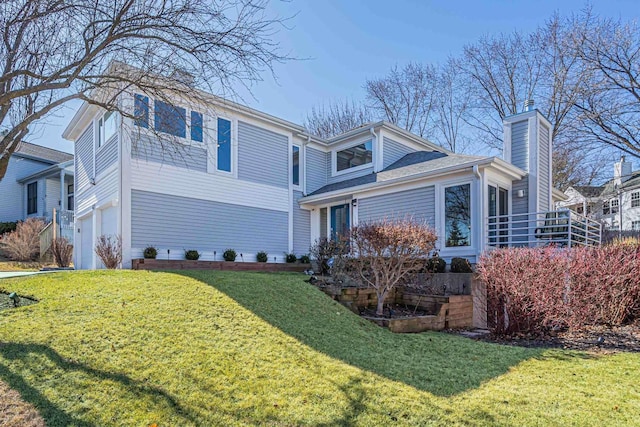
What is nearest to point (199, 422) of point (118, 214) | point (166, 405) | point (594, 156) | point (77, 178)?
point (166, 405)

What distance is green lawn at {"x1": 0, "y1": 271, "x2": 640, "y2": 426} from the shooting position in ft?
10.3

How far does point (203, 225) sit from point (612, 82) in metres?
16.8

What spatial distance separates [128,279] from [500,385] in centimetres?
597

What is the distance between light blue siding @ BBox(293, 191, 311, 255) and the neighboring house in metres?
17.3

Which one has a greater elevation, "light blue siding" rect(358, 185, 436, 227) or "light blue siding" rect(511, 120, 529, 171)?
"light blue siding" rect(511, 120, 529, 171)

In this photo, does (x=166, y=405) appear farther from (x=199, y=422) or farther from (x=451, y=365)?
(x=451, y=365)

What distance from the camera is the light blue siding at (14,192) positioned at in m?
21.8

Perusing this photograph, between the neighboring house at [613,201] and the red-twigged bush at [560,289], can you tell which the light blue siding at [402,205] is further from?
the neighboring house at [613,201]

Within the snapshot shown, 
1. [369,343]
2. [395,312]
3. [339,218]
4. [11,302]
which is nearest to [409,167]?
[339,218]

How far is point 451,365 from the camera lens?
458 centimetres

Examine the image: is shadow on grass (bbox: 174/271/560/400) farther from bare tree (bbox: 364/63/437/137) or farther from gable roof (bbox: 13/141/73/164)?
gable roof (bbox: 13/141/73/164)

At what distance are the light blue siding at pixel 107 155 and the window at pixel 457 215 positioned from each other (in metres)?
9.10

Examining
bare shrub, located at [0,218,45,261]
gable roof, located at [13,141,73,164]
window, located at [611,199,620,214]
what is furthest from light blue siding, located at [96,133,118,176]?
window, located at [611,199,620,214]

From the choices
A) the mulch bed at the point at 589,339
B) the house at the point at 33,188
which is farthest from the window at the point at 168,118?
the house at the point at 33,188
